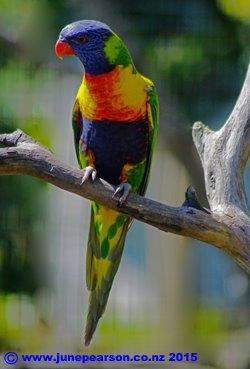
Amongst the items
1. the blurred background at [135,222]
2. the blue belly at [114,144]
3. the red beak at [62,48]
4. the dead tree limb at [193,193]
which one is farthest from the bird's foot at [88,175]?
the blurred background at [135,222]

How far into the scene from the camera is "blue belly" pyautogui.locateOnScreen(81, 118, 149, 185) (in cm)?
209

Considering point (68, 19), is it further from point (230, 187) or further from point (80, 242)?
point (230, 187)

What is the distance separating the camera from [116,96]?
204 centimetres

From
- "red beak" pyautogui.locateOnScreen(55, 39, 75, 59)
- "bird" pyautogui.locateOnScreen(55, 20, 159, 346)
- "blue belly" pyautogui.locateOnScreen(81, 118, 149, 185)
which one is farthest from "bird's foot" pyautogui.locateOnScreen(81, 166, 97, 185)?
"red beak" pyautogui.locateOnScreen(55, 39, 75, 59)

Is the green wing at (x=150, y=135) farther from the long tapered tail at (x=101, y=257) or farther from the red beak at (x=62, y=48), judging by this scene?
the red beak at (x=62, y=48)

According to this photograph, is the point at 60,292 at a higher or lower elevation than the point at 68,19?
lower

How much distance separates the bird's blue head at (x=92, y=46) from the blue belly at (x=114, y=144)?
0.53ft

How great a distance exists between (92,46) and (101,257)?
629 millimetres

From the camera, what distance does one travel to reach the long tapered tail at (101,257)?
2180mm

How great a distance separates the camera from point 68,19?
267 cm

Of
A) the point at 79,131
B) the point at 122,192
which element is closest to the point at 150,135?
the point at 79,131

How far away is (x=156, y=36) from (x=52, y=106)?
0.46 m

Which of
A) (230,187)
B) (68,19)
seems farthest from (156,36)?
(230,187)

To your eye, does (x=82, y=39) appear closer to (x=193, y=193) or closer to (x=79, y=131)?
(x=79, y=131)
